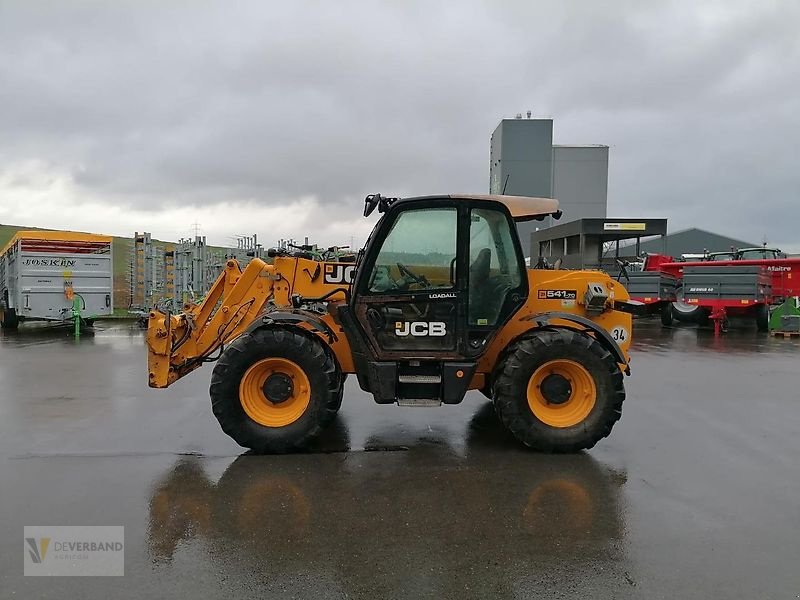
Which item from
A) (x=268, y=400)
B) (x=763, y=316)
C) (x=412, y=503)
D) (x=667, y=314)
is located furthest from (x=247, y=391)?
(x=667, y=314)

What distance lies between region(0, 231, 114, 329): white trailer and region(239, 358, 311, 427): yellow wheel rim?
465 inches

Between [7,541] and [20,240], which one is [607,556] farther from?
[20,240]

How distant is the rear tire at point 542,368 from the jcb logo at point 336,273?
5.99ft

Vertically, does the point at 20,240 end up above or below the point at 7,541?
above

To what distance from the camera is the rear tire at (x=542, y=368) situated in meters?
5.03

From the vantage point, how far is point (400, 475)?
4.58 m

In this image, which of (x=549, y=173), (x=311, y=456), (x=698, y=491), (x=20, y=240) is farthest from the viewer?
(x=549, y=173)

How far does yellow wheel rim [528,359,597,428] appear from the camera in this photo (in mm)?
5129

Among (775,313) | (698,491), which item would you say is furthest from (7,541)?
(775,313)

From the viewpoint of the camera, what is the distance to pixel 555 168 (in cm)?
2575

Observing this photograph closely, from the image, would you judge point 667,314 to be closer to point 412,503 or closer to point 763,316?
point 763,316

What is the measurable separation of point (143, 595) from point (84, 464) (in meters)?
2.22

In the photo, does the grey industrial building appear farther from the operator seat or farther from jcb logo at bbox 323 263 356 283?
the operator seat

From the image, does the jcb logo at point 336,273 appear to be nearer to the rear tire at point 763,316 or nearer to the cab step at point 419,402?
the cab step at point 419,402
